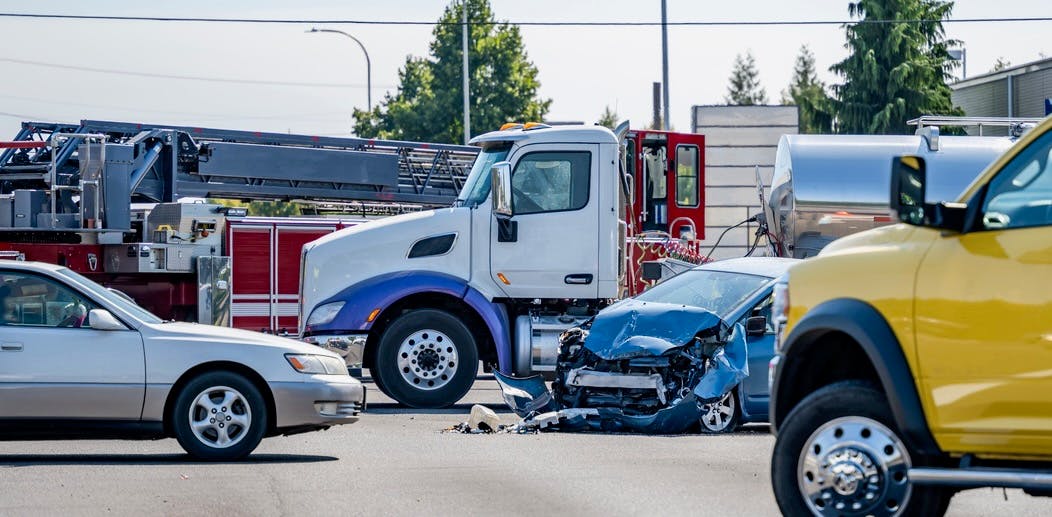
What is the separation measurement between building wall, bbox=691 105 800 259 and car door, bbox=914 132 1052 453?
19.5 meters

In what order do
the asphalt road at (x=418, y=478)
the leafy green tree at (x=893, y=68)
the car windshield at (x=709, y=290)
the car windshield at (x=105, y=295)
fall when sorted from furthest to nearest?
the leafy green tree at (x=893, y=68)
the car windshield at (x=709, y=290)
the car windshield at (x=105, y=295)
the asphalt road at (x=418, y=478)

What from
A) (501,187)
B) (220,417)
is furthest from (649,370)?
(220,417)

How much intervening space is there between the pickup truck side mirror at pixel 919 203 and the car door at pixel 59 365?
236 inches

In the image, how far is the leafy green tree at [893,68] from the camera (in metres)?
49.0

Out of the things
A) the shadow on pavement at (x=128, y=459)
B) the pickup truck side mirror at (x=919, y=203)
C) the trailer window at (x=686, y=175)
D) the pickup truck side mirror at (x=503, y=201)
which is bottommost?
the shadow on pavement at (x=128, y=459)

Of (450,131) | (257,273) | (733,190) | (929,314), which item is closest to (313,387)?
(929,314)

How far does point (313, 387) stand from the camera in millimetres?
10906

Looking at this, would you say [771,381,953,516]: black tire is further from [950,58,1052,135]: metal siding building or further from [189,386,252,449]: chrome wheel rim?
[950,58,1052,135]: metal siding building

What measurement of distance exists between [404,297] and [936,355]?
31.6ft

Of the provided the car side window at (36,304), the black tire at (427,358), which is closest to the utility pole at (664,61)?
the black tire at (427,358)

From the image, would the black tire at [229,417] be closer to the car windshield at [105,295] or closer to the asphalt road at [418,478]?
the asphalt road at [418,478]

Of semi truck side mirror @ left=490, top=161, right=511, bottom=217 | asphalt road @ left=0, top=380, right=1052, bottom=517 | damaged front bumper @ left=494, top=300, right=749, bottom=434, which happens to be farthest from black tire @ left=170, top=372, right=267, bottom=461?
semi truck side mirror @ left=490, top=161, right=511, bottom=217

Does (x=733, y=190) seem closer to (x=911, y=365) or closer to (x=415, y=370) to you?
(x=415, y=370)

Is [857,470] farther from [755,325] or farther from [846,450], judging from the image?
[755,325]
